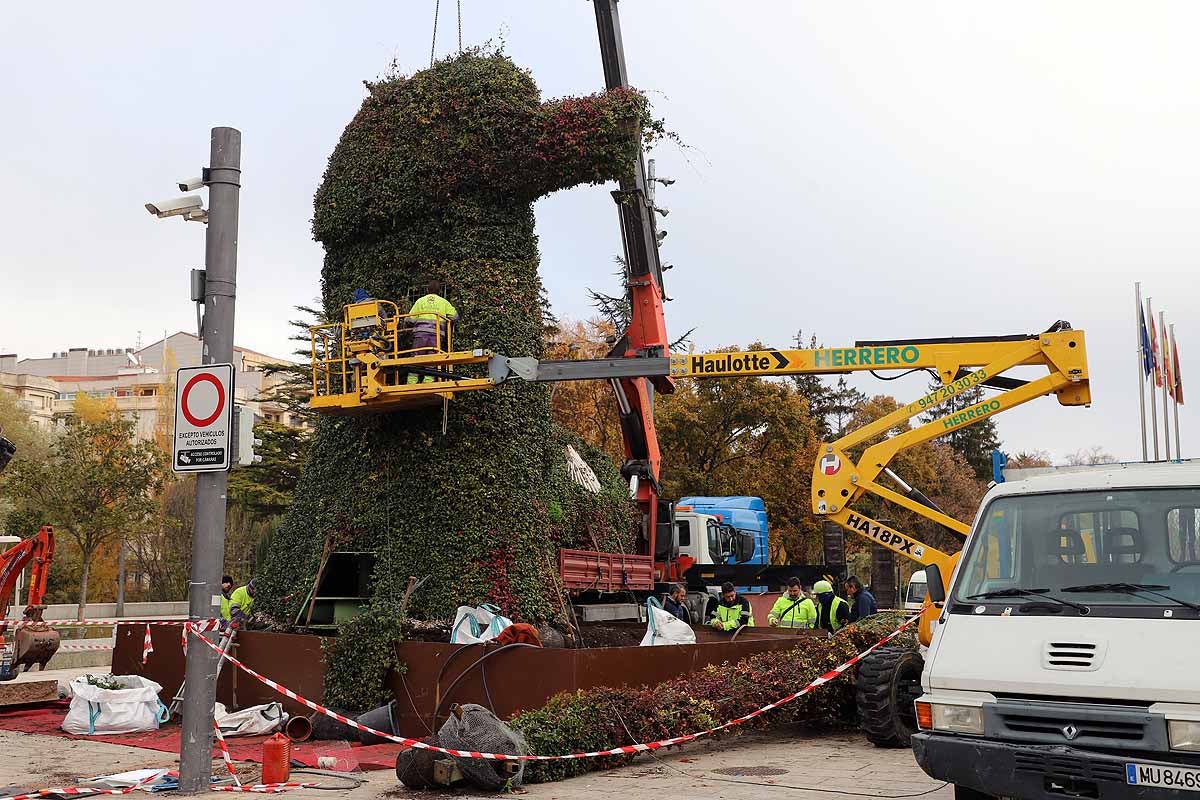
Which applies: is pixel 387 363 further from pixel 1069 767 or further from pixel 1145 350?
pixel 1145 350

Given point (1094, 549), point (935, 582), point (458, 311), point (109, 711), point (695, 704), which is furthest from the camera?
point (458, 311)

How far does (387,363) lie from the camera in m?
15.1

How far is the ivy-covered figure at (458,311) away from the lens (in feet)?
52.5

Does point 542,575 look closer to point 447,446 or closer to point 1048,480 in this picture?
point 447,446

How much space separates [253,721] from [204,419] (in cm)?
528

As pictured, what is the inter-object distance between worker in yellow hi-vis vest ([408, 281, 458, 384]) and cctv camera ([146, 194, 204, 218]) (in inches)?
203

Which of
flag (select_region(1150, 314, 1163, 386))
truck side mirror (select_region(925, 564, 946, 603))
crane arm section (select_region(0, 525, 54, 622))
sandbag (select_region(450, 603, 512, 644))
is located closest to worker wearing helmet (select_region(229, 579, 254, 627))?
crane arm section (select_region(0, 525, 54, 622))

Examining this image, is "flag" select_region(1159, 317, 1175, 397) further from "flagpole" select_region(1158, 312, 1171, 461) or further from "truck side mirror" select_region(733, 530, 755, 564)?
"truck side mirror" select_region(733, 530, 755, 564)

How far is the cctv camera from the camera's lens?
33.6 feet

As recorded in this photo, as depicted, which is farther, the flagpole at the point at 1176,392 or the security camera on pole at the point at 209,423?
the flagpole at the point at 1176,392

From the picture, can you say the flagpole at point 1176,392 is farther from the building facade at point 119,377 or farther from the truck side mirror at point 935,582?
the building facade at point 119,377

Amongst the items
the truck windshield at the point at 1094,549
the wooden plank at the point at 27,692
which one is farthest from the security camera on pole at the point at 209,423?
the wooden plank at the point at 27,692

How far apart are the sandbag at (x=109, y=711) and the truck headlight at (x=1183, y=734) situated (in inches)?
480

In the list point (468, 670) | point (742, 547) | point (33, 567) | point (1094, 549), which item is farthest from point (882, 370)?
point (742, 547)
